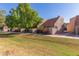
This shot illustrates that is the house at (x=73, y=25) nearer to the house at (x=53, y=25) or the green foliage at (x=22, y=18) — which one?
the house at (x=53, y=25)

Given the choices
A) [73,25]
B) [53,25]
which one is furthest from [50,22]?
[73,25]

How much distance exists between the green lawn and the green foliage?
152 millimetres

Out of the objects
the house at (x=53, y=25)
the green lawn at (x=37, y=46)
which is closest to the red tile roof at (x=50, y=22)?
the house at (x=53, y=25)

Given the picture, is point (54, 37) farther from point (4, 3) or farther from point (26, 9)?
point (4, 3)

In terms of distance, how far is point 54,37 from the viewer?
291 cm

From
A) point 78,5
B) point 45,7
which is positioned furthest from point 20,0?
point 78,5

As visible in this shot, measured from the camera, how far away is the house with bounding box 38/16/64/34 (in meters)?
2.87

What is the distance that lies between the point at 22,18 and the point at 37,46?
398 mm

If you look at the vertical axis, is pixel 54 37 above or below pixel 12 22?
below

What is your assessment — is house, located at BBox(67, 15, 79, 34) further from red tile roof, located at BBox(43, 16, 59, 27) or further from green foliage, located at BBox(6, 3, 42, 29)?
green foliage, located at BBox(6, 3, 42, 29)

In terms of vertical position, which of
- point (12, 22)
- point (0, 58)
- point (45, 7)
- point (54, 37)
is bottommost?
point (0, 58)

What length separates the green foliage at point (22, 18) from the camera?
2.91 m

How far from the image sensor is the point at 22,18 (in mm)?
2939

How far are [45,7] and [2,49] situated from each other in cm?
73
